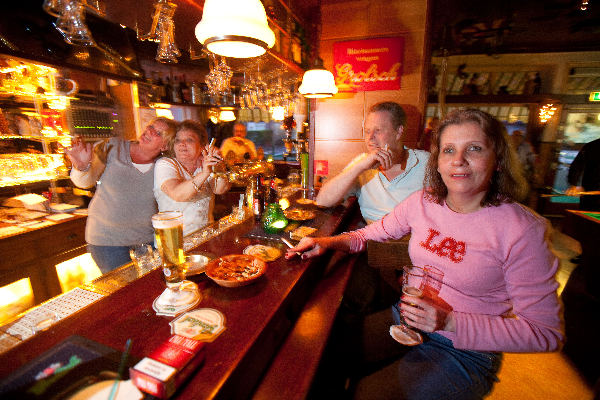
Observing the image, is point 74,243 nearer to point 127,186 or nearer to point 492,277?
point 127,186

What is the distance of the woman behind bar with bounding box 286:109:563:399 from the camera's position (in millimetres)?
1203

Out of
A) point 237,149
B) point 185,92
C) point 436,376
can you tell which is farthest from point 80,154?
point 185,92

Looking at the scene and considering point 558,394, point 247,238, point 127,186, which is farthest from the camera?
point 127,186

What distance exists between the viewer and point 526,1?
4.24 meters

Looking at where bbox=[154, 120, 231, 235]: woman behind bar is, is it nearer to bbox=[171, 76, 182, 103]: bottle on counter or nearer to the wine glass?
the wine glass

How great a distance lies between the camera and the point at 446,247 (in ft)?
4.89

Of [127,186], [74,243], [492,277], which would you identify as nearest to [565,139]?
[492,277]

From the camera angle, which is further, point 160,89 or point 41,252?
point 160,89

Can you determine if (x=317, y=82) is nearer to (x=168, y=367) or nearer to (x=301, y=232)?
(x=301, y=232)

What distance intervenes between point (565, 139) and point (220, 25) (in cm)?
1098

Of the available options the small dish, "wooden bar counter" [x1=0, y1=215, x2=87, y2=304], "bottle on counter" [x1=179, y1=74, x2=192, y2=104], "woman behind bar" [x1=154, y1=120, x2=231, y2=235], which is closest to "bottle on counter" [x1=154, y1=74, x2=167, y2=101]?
"bottle on counter" [x1=179, y1=74, x2=192, y2=104]

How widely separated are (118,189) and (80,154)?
0.43 meters

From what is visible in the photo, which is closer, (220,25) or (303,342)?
(303,342)

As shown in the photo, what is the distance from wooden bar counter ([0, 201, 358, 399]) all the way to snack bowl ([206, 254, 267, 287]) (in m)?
0.06
